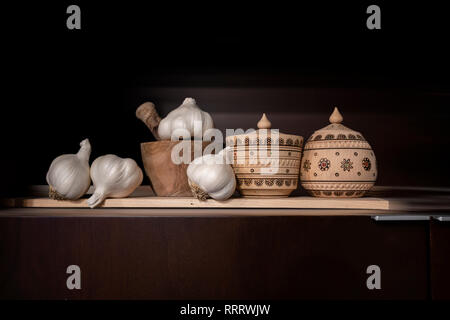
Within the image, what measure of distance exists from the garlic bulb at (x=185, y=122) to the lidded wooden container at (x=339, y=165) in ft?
0.71

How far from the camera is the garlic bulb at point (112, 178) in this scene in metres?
0.67

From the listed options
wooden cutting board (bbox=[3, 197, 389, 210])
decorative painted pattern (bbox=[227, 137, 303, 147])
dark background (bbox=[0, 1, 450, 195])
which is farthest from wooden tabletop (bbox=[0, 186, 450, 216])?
dark background (bbox=[0, 1, 450, 195])

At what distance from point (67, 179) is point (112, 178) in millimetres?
77

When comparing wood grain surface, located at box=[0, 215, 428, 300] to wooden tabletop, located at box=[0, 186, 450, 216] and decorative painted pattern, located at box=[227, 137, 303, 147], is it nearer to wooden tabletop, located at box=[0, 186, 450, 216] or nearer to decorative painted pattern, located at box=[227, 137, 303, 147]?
wooden tabletop, located at box=[0, 186, 450, 216]

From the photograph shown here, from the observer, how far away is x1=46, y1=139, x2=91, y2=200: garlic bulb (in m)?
0.67

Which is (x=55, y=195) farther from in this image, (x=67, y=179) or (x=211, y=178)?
(x=211, y=178)

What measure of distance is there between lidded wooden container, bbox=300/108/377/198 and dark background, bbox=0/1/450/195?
24 centimetres

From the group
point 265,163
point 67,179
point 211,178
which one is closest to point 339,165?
point 265,163

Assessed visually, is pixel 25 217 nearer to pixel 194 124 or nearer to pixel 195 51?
pixel 194 124

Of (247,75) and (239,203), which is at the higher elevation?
(247,75)

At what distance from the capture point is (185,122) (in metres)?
0.74

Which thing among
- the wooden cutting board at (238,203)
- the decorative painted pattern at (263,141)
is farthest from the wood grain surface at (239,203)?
the decorative painted pattern at (263,141)
